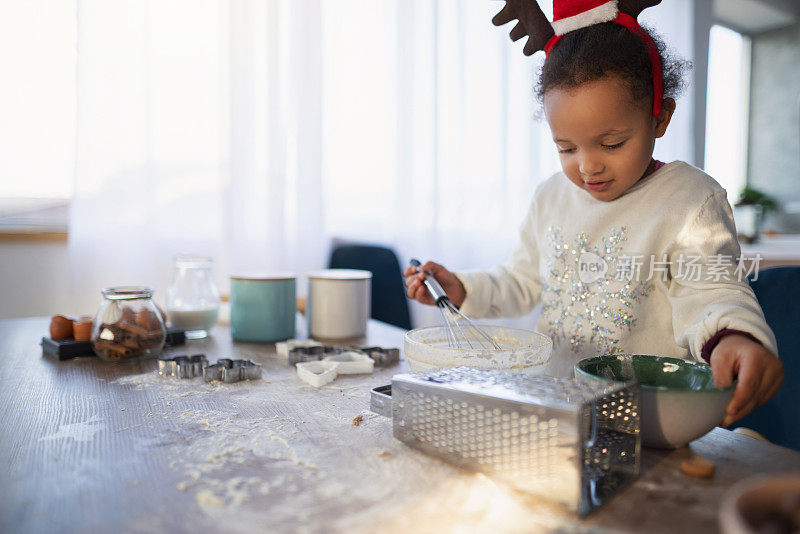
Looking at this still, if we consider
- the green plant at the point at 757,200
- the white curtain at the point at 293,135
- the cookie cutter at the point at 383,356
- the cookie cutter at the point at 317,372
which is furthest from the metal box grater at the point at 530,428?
the green plant at the point at 757,200

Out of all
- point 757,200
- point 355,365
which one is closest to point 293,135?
point 355,365

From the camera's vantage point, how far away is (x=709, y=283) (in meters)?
0.79

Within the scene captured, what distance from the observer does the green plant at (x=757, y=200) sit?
2.94 m

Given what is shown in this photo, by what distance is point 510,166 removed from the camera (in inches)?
102

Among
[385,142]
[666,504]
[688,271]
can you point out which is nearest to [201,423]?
[666,504]

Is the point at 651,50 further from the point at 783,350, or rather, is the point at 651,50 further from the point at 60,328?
the point at 60,328

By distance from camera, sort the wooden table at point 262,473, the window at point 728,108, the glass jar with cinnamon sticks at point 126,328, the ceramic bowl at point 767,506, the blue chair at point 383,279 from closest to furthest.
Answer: the ceramic bowl at point 767,506, the wooden table at point 262,473, the glass jar with cinnamon sticks at point 126,328, the blue chair at point 383,279, the window at point 728,108

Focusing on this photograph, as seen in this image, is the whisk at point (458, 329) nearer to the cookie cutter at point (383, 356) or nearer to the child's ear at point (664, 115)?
the cookie cutter at point (383, 356)

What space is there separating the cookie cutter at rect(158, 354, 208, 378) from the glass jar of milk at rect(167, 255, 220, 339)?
0.29 metres

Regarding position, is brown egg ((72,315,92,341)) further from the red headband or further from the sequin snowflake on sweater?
the red headband

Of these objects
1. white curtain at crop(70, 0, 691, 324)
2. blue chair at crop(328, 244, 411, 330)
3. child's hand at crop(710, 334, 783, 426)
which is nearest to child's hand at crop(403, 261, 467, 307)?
child's hand at crop(710, 334, 783, 426)

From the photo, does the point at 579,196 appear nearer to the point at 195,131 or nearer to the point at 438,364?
the point at 438,364

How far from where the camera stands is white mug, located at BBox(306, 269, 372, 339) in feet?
3.61

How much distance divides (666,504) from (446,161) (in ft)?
6.84
